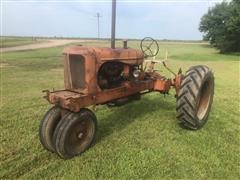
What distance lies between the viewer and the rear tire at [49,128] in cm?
510

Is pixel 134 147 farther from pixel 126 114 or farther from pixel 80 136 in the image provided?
pixel 126 114

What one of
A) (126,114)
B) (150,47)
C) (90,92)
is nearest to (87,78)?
(90,92)

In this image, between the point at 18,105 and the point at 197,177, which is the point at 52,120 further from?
the point at 18,105

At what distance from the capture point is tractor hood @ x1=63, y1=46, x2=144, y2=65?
5.19 metres

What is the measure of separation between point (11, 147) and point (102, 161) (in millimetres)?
1667

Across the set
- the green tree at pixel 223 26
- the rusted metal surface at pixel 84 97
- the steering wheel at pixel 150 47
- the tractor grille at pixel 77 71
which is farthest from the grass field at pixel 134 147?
the green tree at pixel 223 26

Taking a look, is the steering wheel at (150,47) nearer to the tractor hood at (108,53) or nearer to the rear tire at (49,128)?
the tractor hood at (108,53)

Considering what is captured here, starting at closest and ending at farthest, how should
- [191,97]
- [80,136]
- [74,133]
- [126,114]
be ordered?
[74,133]
[80,136]
[191,97]
[126,114]

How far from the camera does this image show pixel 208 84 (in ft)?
22.7

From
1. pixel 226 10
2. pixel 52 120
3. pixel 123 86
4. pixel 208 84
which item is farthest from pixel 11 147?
pixel 226 10

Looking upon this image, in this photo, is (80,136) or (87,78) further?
(87,78)

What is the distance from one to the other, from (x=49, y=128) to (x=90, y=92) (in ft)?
2.88

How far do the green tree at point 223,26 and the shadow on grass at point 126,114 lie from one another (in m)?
31.0

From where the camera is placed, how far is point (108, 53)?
5457 millimetres
